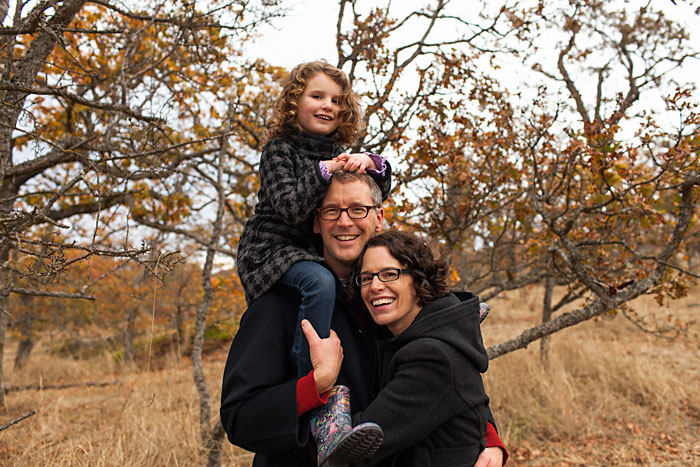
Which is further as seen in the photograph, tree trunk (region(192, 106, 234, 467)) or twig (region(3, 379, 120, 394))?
twig (region(3, 379, 120, 394))

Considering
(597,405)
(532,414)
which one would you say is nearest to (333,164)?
(532,414)

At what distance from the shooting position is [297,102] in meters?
2.34

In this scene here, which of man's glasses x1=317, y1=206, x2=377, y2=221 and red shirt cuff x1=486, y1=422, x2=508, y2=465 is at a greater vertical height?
man's glasses x1=317, y1=206, x2=377, y2=221

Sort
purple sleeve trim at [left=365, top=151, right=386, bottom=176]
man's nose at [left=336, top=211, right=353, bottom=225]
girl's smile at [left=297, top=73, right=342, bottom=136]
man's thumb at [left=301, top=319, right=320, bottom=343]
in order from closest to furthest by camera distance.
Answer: man's thumb at [left=301, top=319, right=320, bottom=343], man's nose at [left=336, top=211, right=353, bottom=225], purple sleeve trim at [left=365, top=151, right=386, bottom=176], girl's smile at [left=297, top=73, right=342, bottom=136]

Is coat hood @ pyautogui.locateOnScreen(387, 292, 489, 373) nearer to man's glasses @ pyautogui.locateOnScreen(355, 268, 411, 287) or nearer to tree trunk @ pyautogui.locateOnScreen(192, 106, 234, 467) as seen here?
man's glasses @ pyautogui.locateOnScreen(355, 268, 411, 287)

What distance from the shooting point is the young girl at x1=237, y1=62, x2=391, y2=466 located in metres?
1.83

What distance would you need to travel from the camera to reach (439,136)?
14.3ft

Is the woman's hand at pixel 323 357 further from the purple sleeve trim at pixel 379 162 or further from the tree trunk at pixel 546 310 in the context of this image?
the tree trunk at pixel 546 310

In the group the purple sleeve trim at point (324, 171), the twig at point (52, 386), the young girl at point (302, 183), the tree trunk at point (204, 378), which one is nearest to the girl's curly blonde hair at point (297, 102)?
the young girl at point (302, 183)

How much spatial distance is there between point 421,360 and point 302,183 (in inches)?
34.4

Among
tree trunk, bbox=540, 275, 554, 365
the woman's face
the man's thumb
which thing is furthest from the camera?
tree trunk, bbox=540, 275, 554, 365

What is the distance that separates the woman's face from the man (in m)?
0.14

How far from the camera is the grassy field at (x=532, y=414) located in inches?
160

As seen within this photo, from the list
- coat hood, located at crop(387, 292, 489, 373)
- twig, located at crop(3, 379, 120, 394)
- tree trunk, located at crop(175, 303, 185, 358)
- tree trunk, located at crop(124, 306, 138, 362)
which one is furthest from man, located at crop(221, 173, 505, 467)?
tree trunk, located at crop(124, 306, 138, 362)
